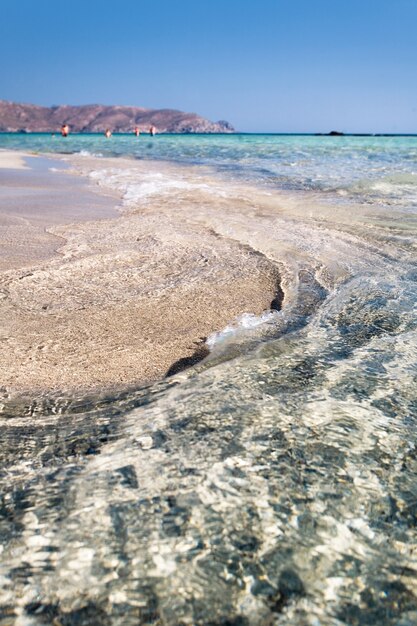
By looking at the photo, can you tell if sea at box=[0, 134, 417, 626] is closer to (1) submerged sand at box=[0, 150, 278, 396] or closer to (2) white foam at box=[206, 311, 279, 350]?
(2) white foam at box=[206, 311, 279, 350]

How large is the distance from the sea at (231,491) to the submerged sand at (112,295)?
243 mm

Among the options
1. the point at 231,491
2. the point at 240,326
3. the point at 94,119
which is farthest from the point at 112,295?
the point at 94,119

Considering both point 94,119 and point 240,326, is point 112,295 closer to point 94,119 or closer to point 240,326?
point 240,326

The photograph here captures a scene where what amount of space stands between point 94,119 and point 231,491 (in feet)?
569

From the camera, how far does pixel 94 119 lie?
522 ft

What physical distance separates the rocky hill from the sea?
155m

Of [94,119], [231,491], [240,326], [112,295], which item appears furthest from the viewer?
[94,119]

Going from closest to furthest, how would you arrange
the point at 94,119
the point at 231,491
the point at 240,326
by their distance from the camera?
the point at 231,491
the point at 240,326
the point at 94,119

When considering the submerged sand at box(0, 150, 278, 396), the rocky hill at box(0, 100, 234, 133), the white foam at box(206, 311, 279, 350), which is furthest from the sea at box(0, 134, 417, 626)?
the rocky hill at box(0, 100, 234, 133)

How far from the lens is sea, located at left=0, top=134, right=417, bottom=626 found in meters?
1.10

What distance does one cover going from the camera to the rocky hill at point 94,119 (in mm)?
145750

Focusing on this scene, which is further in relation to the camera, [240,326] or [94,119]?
[94,119]

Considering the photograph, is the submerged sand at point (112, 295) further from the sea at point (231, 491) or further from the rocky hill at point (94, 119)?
the rocky hill at point (94, 119)

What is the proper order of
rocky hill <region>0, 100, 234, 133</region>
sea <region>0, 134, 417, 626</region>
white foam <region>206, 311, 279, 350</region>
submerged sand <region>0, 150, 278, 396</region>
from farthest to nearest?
rocky hill <region>0, 100, 234, 133</region>
white foam <region>206, 311, 279, 350</region>
submerged sand <region>0, 150, 278, 396</region>
sea <region>0, 134, 417, 626</region>
